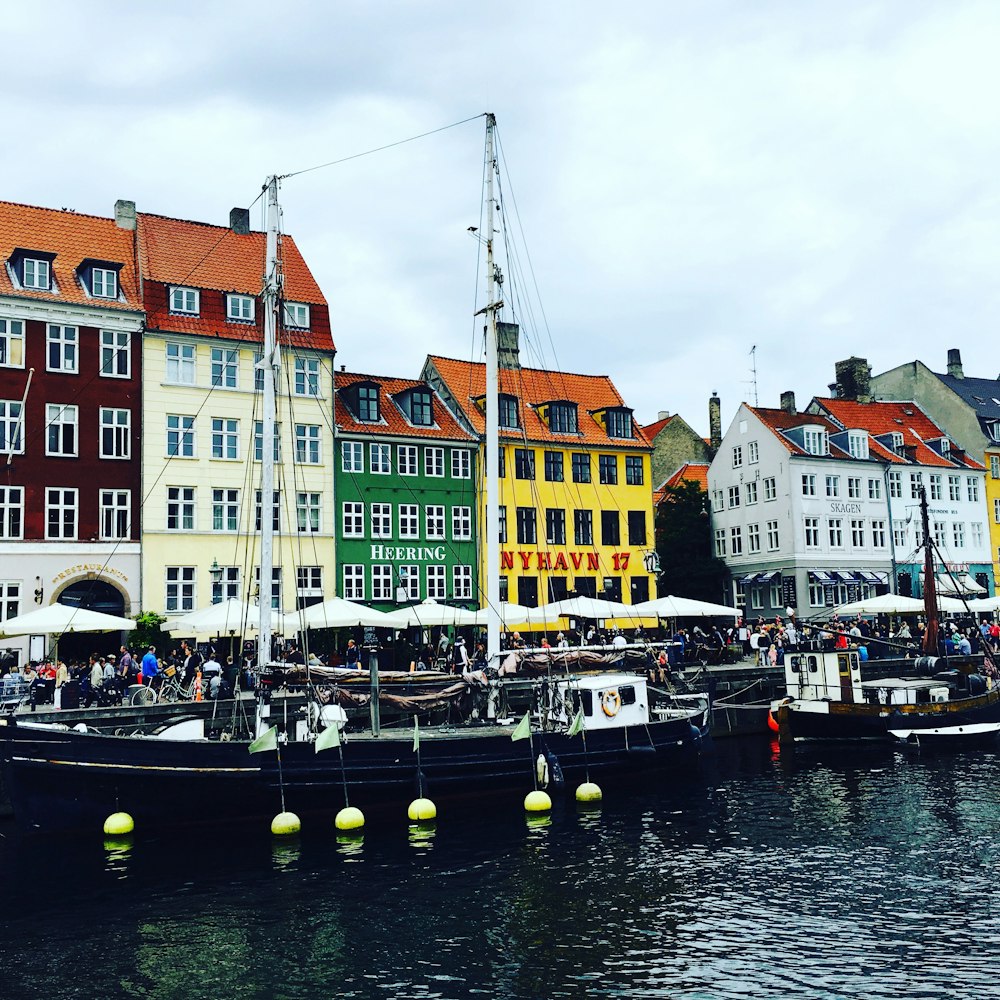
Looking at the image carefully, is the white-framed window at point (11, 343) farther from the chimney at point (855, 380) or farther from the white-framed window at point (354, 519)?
the chimney at point (855, 380)

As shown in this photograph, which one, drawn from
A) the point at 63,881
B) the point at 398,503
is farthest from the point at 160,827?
the point at 398,503

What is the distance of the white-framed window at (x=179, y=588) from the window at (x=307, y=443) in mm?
7410

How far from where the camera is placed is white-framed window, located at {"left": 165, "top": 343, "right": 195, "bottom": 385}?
45.8m

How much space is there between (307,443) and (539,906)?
33742 mm

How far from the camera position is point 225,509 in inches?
1818

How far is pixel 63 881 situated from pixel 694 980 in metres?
12.5

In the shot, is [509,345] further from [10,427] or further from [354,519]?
[10,427]

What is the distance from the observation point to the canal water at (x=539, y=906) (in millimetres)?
14602

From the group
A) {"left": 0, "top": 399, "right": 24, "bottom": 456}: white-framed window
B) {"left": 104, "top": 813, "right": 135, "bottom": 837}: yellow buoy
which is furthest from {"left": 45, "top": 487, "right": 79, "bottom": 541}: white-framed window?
{"left": 104, "top": 813, "right": 135, "bottom": 837}: yellow buoy

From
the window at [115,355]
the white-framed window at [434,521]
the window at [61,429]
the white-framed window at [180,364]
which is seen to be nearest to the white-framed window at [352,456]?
the white-framed window at [434,521]

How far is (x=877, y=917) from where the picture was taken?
16.8 m

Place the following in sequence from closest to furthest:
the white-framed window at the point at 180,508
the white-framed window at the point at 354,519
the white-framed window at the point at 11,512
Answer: the white-framed window at the point at 11,512 < the white-framed window at the point at 180,508 < the white-framed window at the point at 354,519

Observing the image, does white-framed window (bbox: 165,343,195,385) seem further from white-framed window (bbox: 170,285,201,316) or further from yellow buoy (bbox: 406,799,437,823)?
yellow buoy (bbox: 406,799,437,823)

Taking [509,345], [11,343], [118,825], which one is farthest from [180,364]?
[118,825]
